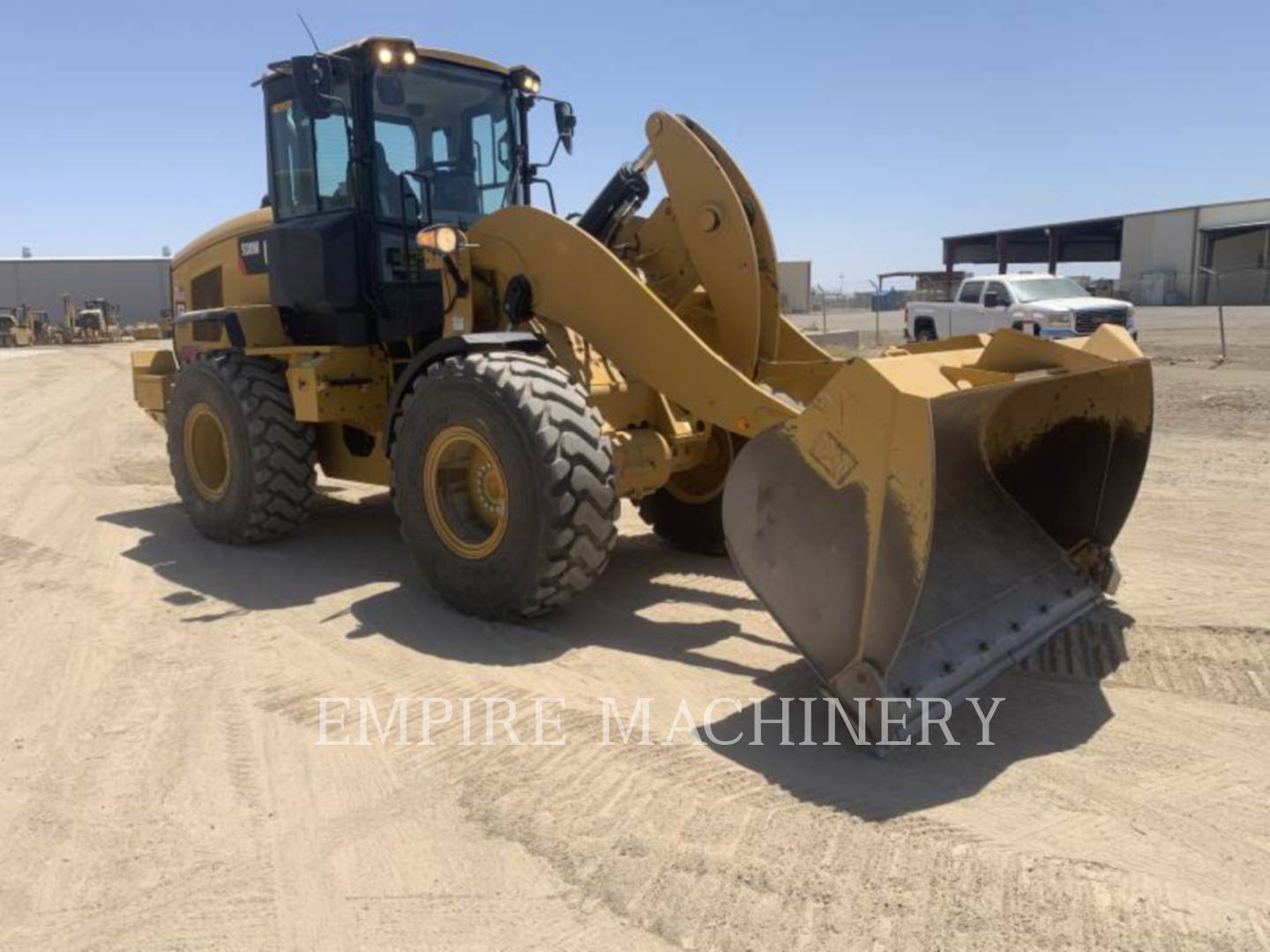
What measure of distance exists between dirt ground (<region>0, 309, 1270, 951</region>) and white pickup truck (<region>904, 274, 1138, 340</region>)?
43.6 feet

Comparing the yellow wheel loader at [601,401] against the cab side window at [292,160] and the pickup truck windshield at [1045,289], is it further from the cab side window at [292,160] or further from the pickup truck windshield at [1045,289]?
the pickup truck windshield at [1045,289]

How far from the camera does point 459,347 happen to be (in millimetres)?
5148

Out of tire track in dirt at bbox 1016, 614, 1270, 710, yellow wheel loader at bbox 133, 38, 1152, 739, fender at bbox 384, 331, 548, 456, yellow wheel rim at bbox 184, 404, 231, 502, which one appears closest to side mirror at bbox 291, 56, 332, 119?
yellow wheel loader at bbox 133, 38, 1152, 739

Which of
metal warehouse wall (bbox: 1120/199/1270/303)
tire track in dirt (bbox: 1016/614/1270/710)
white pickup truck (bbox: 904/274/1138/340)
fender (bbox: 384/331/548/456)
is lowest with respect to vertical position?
tire track in dirt (bbox: 1016/614/1270/710)

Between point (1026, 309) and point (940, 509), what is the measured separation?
51.3ft

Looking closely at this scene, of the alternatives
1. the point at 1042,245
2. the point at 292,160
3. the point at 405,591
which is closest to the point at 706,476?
the point at 405,591

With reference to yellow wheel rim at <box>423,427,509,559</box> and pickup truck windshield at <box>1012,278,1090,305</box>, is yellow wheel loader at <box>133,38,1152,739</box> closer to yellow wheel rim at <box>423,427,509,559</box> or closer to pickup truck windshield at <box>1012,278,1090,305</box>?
yellow wheel rim at <box>423,427,509,559</box>

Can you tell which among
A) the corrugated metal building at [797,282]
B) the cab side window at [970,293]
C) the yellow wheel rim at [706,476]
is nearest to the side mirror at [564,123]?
the yellow wheel rim at [706,476]

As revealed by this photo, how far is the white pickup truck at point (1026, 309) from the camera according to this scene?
18.1 metres

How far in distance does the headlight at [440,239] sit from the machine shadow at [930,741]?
2742 millimetres

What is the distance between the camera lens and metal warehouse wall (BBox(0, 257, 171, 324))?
53.9 metres

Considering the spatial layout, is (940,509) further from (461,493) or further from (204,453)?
(204,453)

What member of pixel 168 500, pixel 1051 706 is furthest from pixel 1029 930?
pixel 168 500

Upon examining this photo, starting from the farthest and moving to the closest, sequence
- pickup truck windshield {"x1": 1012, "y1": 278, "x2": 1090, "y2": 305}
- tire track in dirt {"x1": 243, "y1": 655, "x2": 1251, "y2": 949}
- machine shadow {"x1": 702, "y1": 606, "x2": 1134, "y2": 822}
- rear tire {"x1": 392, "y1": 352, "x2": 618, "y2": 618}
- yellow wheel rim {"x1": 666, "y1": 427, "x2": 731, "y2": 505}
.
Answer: pickup truck windshield {"x1": 1012, "y1": 278, "x2": 1090, "y2": 305}, yellow wheel rim {"x1": 666, "y1": 427, "x2": 731, "y2": 505}, rear tire {"x1": 392, "y1": 352, "x2": 618, "y2": 618}, machine shadow {"x1": 702, "y1": 606, "x2": 1134, "y2": 822}, tire track in dirt {"x1": 243, "y1": 655, "x2": 1251, "y2": 949}
